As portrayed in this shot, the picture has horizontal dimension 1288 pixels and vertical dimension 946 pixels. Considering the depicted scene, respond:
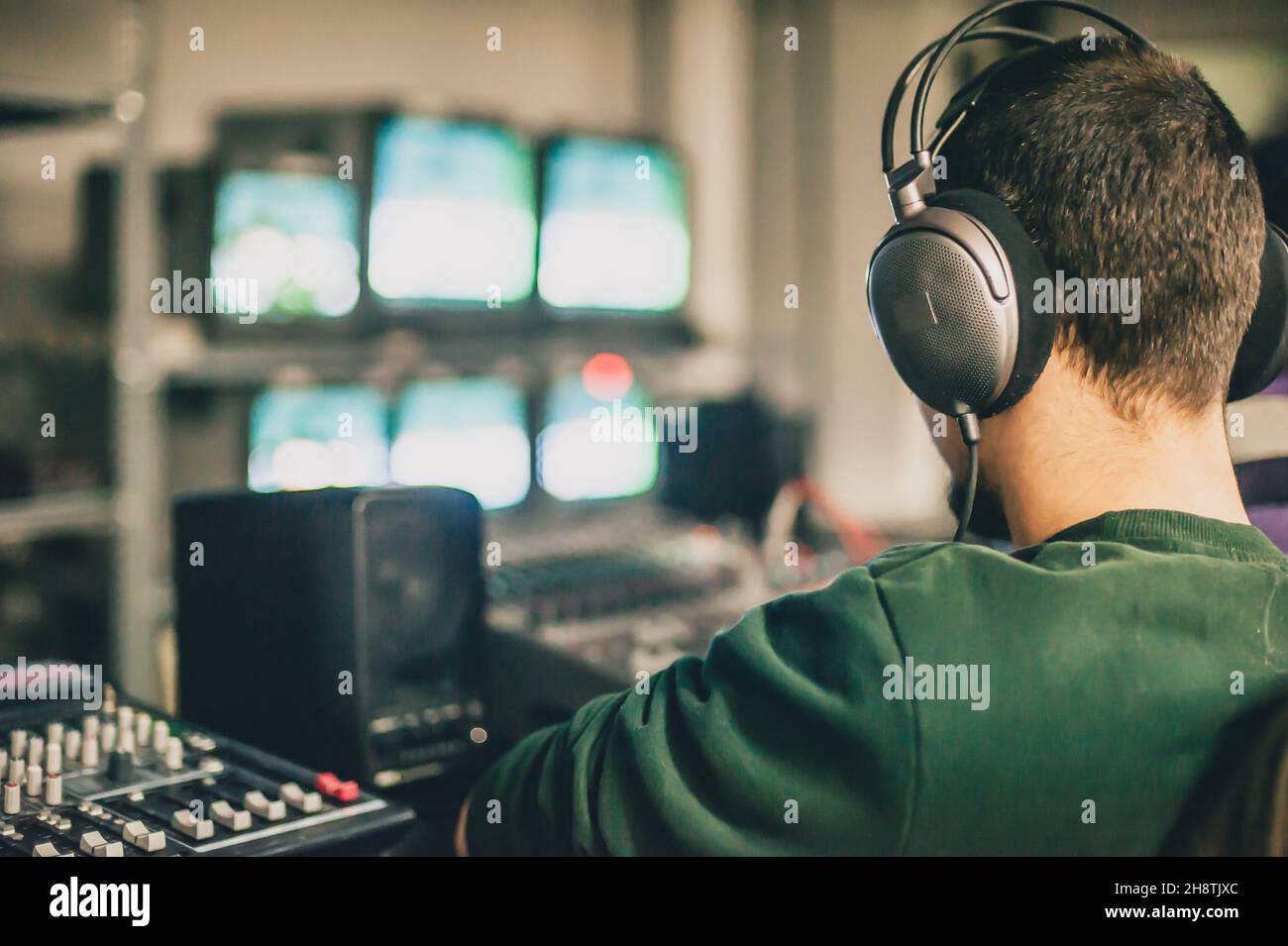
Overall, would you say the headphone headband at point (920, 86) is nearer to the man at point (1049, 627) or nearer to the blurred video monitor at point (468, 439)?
the man at point (1049, 627)

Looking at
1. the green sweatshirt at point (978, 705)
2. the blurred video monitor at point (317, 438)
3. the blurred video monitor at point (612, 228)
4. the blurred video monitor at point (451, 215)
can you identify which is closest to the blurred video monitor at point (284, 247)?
the blurred video monitor at point (451, 215)

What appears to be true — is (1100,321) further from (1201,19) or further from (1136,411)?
(1201,19)

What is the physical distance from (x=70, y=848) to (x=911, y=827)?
0.52 m

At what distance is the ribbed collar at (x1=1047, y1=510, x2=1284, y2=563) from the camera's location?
776 mm

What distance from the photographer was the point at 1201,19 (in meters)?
3.45

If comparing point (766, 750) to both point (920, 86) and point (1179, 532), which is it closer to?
point (1179, 532)

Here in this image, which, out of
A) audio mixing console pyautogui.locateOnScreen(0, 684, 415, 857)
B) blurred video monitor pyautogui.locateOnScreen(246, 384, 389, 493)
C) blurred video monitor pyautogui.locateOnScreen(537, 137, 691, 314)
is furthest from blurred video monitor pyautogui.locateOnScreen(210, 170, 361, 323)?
audio mixing console pyautogui.locateOnScreen(0, 684, 415, 857)

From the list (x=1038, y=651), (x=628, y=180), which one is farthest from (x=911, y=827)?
(x=628, y=180)

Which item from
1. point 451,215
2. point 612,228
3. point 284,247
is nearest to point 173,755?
point 284,247

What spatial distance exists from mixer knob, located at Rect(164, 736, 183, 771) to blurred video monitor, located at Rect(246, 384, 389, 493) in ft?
4.19

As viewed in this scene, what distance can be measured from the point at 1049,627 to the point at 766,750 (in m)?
0.18

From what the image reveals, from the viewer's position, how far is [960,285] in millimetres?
828

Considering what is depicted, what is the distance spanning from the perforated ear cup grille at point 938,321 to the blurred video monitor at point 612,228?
1811mm

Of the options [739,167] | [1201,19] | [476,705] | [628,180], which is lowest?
[476,705]
